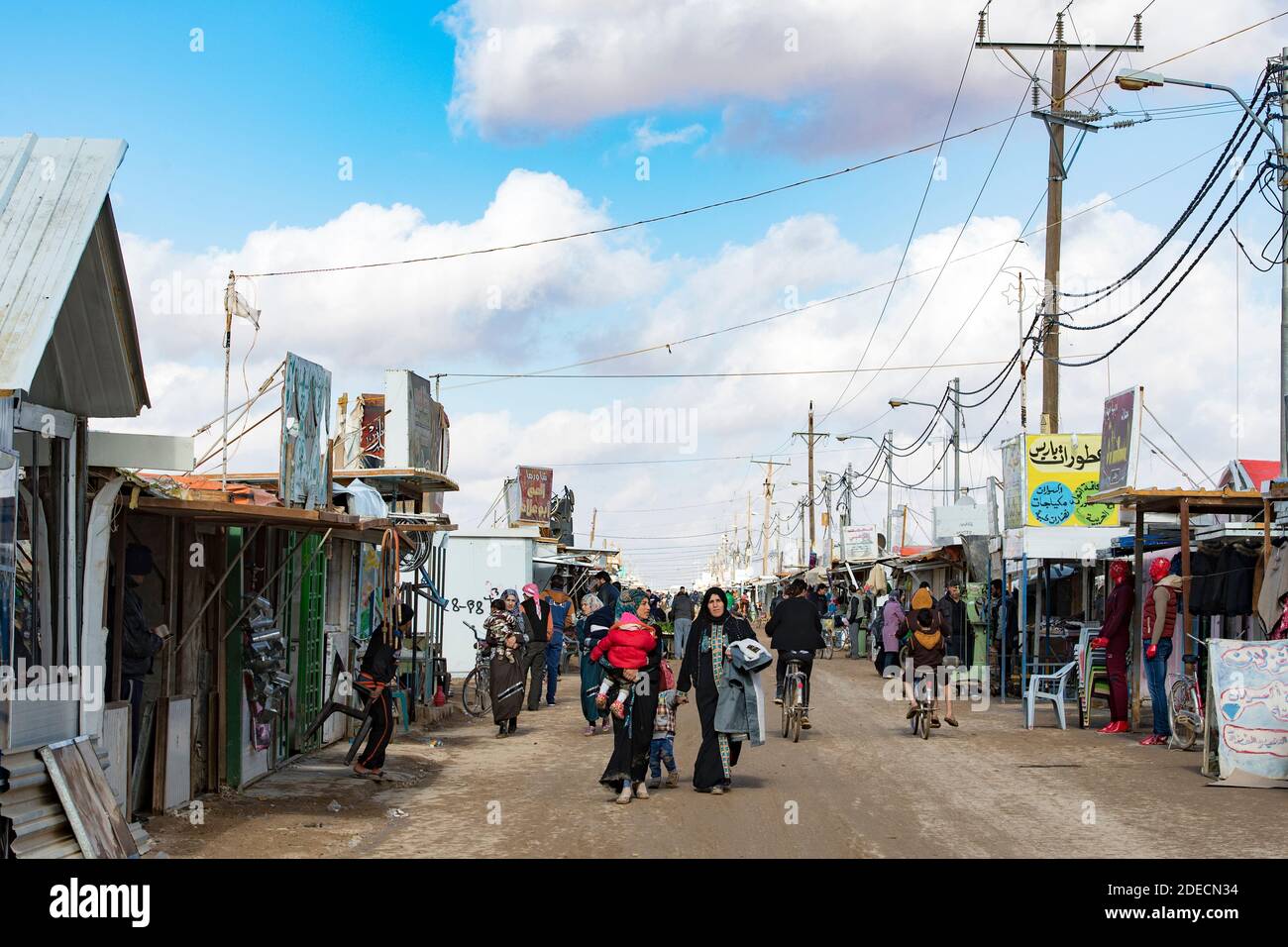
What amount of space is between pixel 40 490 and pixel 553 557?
27.9m

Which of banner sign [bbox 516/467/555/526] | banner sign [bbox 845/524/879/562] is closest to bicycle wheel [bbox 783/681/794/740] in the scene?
banner sign [bbox 516/467/555/526]

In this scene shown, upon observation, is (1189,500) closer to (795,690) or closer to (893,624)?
(795,690)

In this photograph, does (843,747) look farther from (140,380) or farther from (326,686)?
(140,380)

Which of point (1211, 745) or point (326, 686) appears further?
point (326, 686)

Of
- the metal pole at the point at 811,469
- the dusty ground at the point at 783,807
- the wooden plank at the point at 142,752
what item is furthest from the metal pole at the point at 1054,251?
the metal pole at the point at 811,469

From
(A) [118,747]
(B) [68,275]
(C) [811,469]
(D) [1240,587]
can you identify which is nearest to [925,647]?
(D) [1240,587]

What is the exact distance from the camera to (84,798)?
7.71 m

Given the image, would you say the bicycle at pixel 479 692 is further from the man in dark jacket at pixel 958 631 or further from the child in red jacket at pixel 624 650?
the man in dark jacket at pixel 958 631

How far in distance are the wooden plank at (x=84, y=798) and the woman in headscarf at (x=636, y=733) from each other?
4706 mm

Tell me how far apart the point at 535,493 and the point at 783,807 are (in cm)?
3606

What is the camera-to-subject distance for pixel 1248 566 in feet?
51.8
